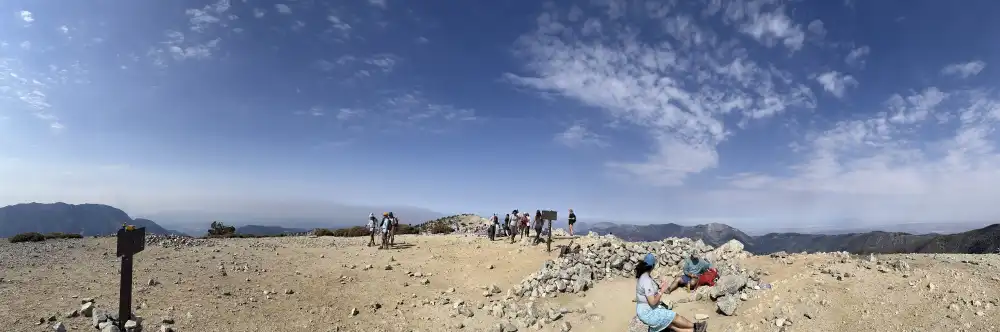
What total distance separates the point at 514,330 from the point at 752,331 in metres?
6.22

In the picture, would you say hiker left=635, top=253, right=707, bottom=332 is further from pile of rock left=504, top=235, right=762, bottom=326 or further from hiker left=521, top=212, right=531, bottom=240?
hiker left=521, top=212, right=531, bottom=240

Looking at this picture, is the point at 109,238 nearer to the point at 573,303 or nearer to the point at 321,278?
the point at 321,278

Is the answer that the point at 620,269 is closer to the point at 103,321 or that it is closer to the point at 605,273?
the point at 605,273

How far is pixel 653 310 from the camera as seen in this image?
278 inches

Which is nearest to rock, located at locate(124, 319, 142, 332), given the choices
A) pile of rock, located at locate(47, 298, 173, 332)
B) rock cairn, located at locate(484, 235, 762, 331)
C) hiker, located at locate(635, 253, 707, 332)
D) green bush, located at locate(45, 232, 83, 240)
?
pile of rock, located at locate(47, 298, 173, 332)

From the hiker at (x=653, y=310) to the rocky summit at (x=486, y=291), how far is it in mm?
4706

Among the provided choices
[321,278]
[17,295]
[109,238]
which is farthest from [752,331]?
[109,238]

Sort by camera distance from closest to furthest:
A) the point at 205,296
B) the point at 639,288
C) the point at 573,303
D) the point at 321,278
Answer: the point at 639,288 → the point at 205,296 → the point at 573,303 → the point at 321,278

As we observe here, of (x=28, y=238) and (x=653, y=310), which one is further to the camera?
(x=28, y=238)

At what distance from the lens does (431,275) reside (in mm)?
18953

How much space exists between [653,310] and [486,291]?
1039 cm

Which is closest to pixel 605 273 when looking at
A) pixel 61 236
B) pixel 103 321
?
pixel 103 321

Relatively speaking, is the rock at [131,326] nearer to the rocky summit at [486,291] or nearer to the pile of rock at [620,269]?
the rocky summit at [486,291]

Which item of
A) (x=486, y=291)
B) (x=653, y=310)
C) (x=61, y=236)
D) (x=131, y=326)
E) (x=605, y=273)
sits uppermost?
(x=653, y=310)
